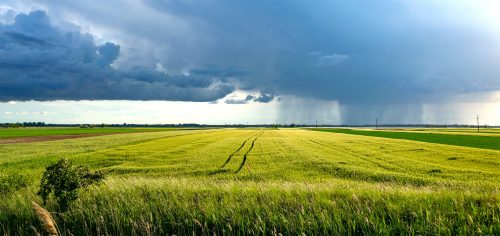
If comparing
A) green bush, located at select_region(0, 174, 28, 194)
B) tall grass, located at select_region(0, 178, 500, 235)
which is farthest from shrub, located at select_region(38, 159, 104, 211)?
green bush, located at select_region(0, 174, 28, 194)

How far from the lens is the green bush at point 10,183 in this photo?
16875 mm

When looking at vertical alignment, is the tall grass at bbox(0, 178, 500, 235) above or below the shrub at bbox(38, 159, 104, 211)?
below

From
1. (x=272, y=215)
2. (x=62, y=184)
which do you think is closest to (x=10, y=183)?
(x=62, y=184)

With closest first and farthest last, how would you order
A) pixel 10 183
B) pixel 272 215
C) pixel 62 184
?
pixel 272 215, pixel 62 184, pixel 10 183

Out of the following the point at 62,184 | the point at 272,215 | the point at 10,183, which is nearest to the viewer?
the point at 272,215

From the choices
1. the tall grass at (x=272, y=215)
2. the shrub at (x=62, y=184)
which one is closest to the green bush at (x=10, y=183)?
the tall grass at (x=272, y=215)

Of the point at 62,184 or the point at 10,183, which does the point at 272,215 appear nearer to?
the point at 62,184

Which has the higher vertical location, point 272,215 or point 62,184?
point 62,184

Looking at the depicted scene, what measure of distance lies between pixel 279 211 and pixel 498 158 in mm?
39929

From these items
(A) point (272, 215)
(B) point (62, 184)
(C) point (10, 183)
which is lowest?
(C) point (10, 183)

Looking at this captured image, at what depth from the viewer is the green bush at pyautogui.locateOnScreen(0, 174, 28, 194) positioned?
16.9 meters

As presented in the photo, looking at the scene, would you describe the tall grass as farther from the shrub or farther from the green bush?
the green bush

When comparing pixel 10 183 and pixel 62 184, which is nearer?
pixel 62 184

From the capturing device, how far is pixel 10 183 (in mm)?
17797
